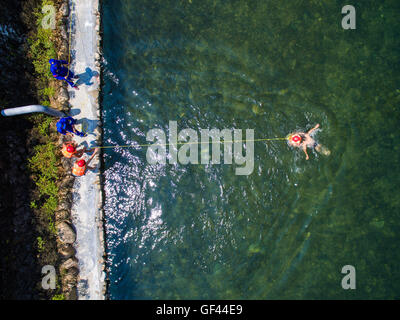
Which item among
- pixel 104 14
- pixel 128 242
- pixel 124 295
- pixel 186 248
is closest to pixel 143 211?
pixel 128 242

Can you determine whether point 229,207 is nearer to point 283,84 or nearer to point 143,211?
point 143,211

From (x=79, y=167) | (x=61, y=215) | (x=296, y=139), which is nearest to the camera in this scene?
(x=79, y=167)

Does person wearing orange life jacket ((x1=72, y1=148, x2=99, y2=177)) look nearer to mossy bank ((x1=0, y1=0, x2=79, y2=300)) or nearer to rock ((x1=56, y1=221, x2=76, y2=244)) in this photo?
mossy bank ((x1=0, y1=0, x2=79, y2=300))

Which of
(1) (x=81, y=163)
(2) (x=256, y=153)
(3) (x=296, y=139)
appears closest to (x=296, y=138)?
(3) (x=296, y=139)

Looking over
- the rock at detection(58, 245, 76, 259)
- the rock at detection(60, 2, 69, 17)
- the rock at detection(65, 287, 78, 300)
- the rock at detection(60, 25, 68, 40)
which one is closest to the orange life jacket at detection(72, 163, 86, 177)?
the rock at detection(58, 245, 76, 259)

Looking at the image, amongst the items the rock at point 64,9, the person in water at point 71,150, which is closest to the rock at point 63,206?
the person in water at point 71,150

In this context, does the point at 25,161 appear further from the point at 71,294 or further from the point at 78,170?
the point at 71,294
